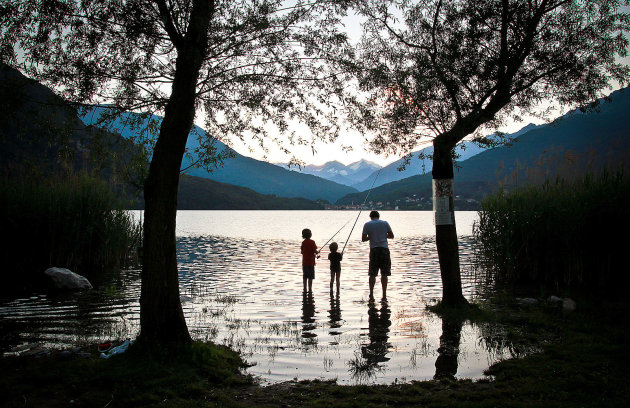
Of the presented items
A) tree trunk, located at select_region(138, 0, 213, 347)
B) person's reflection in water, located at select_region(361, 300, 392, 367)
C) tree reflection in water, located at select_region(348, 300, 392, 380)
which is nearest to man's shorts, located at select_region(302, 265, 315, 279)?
person's reflection in water, located at select_region(361, 300, 392, 367)

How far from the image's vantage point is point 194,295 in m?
16.5

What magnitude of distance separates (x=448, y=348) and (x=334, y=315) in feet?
14.8

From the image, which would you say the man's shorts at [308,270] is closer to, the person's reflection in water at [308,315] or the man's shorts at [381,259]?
the person's reflection in water at [308,315]

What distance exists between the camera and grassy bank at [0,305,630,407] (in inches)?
222

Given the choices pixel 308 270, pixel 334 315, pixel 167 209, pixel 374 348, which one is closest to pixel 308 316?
pixel 334 315

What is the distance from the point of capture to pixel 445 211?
11.6m

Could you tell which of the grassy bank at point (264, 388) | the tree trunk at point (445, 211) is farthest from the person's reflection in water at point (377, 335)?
the tree trunk at point (445, 211)

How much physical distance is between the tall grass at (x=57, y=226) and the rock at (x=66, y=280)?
4.58 feet

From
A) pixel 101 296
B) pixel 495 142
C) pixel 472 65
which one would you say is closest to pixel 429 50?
pixel 472 65

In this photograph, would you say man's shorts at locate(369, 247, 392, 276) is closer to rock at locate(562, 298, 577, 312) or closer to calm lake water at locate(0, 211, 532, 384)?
calm lake water at locate(0, 211, 532, 384)

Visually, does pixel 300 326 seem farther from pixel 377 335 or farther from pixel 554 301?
pixel 554 301

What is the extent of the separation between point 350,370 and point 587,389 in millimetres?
3361

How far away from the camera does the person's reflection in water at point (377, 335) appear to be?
8.27 m

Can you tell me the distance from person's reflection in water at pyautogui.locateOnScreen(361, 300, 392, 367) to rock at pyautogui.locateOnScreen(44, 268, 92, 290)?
1036 cm
